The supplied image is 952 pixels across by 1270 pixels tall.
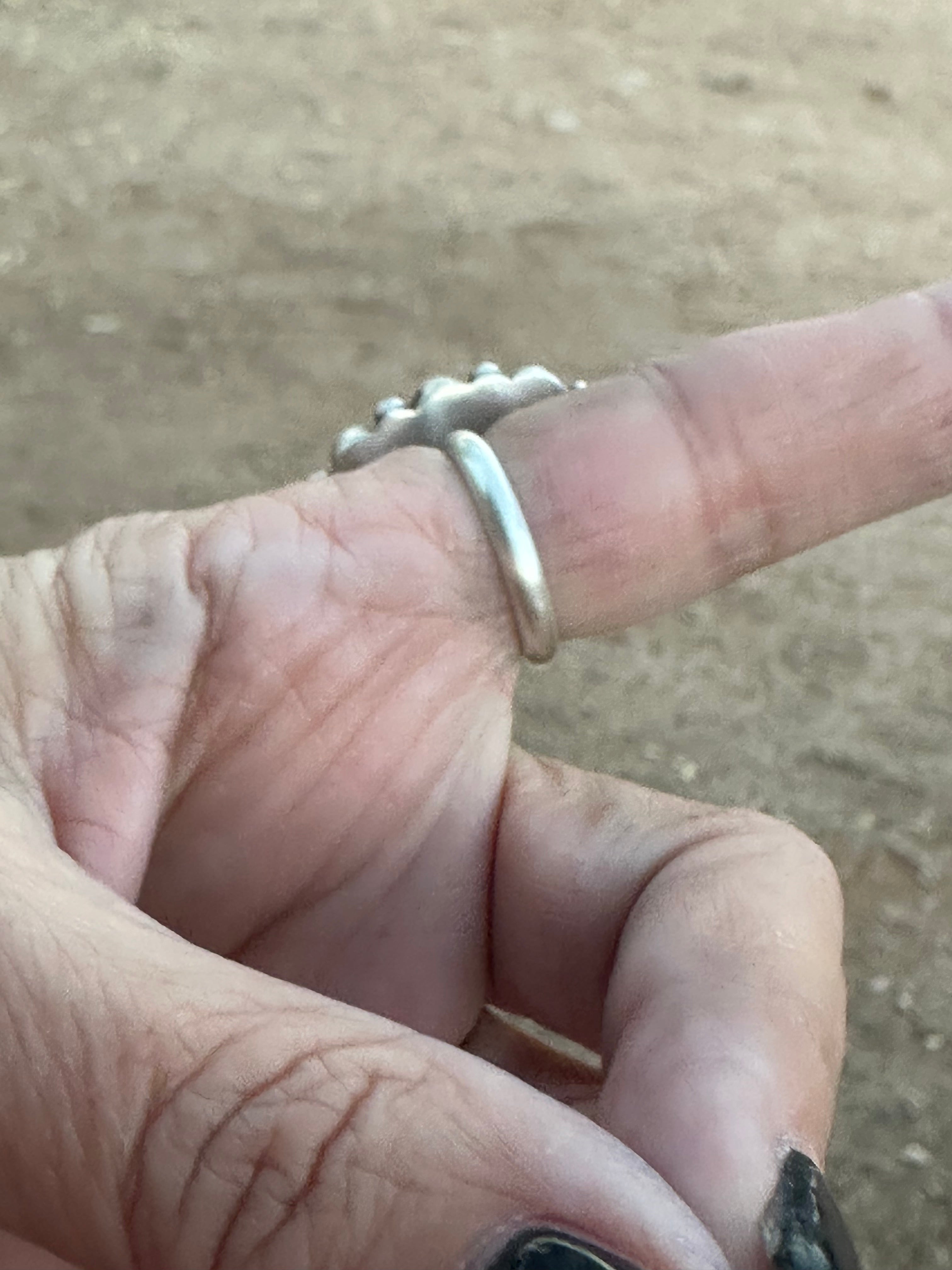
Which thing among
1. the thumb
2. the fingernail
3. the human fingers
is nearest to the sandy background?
the human fingers

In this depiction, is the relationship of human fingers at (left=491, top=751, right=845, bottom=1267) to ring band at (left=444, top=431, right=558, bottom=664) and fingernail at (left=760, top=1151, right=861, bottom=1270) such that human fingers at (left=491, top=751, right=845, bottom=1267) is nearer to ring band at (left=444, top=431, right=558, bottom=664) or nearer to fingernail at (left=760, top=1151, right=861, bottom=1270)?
fingernail at (left=760, top=1151, right=861, bottom=1270)

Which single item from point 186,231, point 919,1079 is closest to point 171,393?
point 186,231

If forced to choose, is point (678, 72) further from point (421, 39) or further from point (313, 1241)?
point (313, 1241)

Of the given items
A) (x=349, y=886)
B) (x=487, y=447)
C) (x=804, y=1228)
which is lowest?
(x=349, y=886)

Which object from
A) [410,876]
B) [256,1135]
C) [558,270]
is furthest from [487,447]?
[558,270]

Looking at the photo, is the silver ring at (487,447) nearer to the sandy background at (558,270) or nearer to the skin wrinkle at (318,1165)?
the skin wrinkle at (318,1165)

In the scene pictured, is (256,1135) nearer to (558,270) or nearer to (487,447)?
(487,447)
